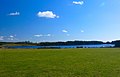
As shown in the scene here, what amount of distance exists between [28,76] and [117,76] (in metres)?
5.84

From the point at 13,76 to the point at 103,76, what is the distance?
5963 mm

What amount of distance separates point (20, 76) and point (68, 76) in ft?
10.5

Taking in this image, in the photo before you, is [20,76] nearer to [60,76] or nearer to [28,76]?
[28,76]

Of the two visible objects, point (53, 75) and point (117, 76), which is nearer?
point (117, 76)

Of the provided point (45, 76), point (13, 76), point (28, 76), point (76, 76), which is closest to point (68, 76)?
point (76, 76)

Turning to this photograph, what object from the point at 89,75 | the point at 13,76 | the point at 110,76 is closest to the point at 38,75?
the point at 13,76

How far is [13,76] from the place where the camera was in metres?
15.7

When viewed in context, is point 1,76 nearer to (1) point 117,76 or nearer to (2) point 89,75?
(2) point 89,75

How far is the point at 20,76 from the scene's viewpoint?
1566 centimetres

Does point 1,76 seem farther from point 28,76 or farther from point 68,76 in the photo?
point 68,76

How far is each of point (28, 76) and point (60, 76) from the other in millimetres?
2145

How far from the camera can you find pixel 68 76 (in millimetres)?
15562

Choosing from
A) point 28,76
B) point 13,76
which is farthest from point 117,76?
point 13,76

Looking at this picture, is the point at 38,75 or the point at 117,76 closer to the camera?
the point at 117,76
